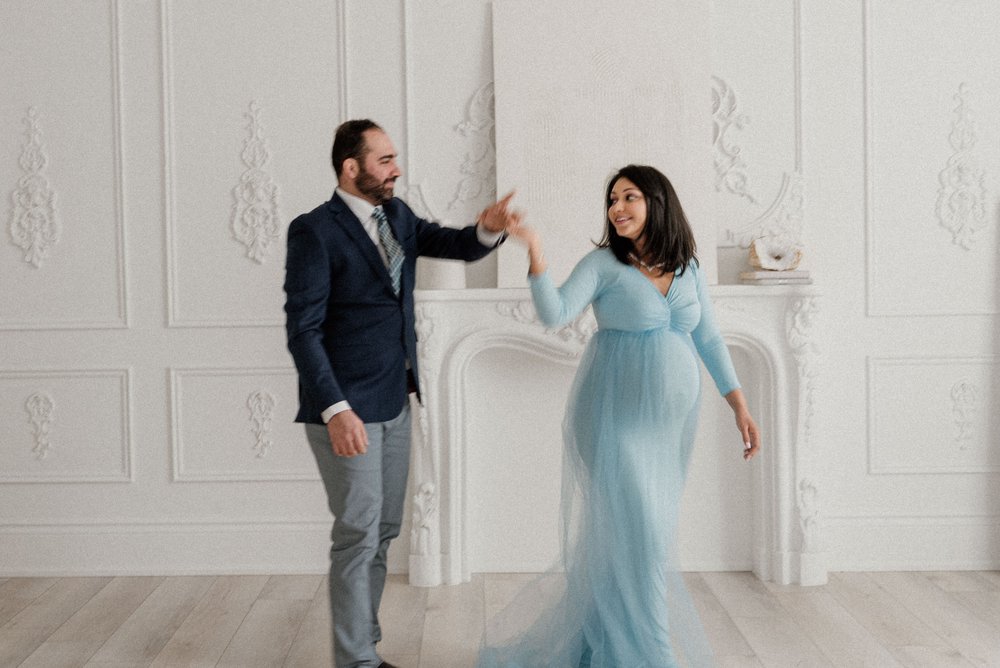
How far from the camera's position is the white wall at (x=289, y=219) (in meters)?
3.98

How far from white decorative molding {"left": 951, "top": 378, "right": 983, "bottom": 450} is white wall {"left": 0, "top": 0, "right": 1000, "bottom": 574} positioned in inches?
0.5

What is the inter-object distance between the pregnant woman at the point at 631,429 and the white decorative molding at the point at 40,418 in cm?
247

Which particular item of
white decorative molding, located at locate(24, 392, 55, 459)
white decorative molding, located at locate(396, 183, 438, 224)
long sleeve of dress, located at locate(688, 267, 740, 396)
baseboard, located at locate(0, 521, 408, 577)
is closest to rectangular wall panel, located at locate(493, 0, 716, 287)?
white decorative molding, located at locate(396, 183, 438, 224)

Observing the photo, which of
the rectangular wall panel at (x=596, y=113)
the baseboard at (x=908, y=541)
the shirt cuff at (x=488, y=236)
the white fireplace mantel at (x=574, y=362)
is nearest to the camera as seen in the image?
the shirt cuff at (x=488, y=236)

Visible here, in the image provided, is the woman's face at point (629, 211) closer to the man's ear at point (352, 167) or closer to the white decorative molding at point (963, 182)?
the man's ear at point (352, 167)

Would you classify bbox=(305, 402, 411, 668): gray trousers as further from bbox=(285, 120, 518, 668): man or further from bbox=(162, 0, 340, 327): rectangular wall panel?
bbox=(162, 0, 340, 327): rectangular wall panel

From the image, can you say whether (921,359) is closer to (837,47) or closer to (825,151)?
(825,151)

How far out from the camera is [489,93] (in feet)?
13.1

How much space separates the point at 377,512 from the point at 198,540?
5.62ft

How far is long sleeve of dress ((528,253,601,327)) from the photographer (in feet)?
8.34

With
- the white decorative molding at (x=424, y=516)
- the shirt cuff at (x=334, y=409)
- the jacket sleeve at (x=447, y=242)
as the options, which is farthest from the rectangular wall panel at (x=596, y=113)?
the shirt cuff at (x=334, y=409)

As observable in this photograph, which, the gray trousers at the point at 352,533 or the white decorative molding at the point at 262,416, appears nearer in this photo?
the gray trousers at the point at 352,533

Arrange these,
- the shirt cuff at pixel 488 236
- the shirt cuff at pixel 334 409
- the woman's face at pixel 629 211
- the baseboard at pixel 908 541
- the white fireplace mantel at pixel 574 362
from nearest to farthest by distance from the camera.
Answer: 1. the shirt cuff at pixel 334 409
2. the woman's face at pixel 629 211
3. the shirt cuff at pixel 488 236
4. the white fireplace mantel at pixel 574 362
5. the baseboard at pixel 908 541

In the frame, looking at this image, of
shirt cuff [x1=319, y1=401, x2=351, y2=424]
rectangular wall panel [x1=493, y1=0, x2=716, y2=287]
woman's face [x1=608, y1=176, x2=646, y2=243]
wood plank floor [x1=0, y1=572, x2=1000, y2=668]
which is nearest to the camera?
shirt cuff [x1=319, y1=401, x2=351, y2=424]
